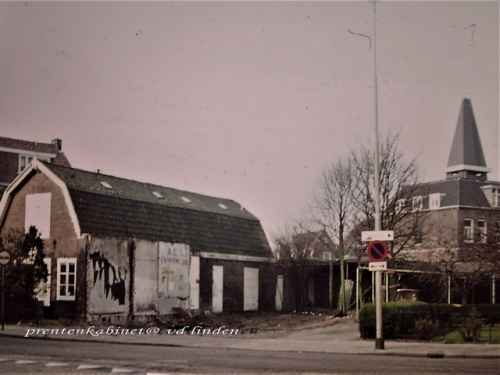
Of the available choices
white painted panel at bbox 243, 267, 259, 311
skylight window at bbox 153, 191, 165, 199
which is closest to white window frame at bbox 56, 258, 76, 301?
skylight window at bbox 153, 191, 165, 199

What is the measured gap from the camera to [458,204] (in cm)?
5206

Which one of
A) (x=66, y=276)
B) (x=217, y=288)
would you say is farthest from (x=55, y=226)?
(x=217, y=288)

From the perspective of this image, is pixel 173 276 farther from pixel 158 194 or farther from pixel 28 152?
pixel 28 152

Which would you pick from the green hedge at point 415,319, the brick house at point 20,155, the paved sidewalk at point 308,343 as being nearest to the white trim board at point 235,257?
the brick house at point 20,155

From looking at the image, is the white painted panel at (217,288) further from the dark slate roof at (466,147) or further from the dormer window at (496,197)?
the dormer window at (496,197)

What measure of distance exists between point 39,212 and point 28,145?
12.1 ft

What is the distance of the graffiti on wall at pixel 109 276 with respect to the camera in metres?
31.1

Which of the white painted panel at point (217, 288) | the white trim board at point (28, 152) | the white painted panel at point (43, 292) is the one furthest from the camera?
the white painted panel at point (217, 288)

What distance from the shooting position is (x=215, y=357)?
17.6 m

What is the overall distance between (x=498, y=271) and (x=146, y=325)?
1360 centimetres

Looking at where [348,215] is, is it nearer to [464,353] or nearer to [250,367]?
[464,353]

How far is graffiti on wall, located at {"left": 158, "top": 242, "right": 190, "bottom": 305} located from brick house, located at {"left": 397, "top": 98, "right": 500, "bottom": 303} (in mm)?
10549

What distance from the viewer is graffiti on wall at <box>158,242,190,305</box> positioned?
3453 cm

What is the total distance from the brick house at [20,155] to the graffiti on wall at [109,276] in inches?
188
